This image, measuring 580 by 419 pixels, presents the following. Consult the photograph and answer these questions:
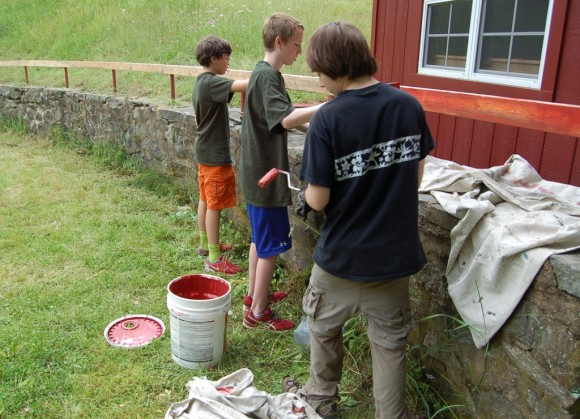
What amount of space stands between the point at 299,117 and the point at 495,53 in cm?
221

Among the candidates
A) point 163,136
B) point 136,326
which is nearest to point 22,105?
point 163,136

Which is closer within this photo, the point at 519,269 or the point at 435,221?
the point at 519,269

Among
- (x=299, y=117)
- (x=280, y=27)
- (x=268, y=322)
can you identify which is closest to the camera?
(x=299, y=117)

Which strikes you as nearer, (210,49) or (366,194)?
(366,194)

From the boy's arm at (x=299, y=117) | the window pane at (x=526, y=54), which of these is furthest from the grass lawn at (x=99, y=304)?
the window pane at (x=526, y=54)

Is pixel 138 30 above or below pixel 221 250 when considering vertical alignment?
above

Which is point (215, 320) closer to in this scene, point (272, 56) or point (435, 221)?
point (435, 221)

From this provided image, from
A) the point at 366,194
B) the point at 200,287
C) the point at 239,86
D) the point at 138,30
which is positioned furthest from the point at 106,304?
the point at 138,30

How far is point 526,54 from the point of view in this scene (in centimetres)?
360

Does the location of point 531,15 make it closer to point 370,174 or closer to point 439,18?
point 439,18

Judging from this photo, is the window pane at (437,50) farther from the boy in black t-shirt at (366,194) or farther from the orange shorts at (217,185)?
the boy in black t-shirt at (366,194)

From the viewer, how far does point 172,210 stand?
523 cm

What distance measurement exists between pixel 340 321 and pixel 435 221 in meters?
0.66

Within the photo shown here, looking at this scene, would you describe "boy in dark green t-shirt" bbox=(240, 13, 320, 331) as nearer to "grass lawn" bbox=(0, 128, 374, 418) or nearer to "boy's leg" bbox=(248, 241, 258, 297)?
"boy's leg" bbox=(248, 241, 258, 297)
